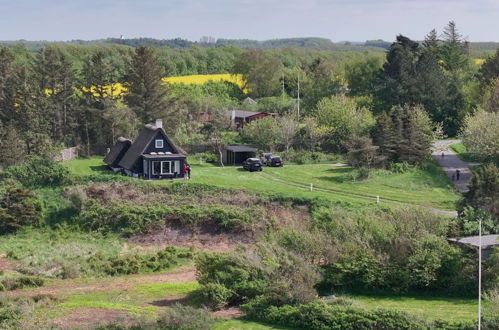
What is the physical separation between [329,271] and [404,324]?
7215mm

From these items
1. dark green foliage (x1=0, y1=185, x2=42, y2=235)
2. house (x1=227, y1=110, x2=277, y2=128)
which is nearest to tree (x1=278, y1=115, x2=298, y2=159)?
house (x1=227, y1=110, x2=277, y2=128)

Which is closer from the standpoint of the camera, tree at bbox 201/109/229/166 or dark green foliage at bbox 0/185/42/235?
dark green foliage at bbox 0/185/42/235

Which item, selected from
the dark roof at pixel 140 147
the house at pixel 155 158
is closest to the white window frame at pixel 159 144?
the house at pixel 155 158

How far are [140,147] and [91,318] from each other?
2435 centimetres

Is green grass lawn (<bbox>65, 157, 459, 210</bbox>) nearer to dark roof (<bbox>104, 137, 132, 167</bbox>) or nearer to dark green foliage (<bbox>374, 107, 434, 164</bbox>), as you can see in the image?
dark roof (<bbox>104, 137, 132, 167</bbox>)

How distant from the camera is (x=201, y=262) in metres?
31.6

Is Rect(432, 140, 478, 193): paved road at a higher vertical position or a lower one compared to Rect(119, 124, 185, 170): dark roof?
lower

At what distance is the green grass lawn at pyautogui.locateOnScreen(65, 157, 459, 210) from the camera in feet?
152

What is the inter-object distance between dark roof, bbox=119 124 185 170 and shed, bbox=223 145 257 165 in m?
7.33

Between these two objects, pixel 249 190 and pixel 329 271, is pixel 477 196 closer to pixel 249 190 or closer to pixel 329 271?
pixel 329 271

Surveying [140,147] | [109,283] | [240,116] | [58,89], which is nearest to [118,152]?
[140,147]

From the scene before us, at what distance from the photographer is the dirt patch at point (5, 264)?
123ft

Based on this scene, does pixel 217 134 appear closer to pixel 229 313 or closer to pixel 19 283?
pixel 19 283

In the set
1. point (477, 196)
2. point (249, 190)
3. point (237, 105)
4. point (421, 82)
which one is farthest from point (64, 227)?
point (237, 105)
